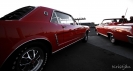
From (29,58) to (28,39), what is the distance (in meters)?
0.47

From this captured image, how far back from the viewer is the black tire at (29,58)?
1.42 meters

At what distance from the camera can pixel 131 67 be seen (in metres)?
2.07

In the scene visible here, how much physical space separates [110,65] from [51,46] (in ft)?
5.09

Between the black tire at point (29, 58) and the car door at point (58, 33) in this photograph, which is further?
the car door at point (58, 33)

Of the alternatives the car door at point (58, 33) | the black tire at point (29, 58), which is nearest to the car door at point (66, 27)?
the car door at point (58, 33)

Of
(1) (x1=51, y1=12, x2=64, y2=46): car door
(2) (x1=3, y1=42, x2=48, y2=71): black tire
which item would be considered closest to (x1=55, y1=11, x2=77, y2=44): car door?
(1) (x1=51, y1=12, x2=64, y2=46): car door

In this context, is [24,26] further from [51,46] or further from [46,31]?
[51,46]

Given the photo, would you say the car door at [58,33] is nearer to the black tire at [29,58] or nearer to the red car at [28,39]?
the red car at [28,39]

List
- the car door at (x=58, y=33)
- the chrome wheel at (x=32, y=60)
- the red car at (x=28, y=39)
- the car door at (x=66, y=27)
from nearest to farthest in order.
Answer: the red car at (x=28, y=39)
the chrome wheel at (x=32, y=60)
the car door at (x=58, y=33)
the car door at (x=66, y=27)

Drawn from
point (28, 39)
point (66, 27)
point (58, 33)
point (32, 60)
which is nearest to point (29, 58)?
point (32, 60)

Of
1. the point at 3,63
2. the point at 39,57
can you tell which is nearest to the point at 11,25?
the point at 3,63

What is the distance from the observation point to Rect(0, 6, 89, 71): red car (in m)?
1.33

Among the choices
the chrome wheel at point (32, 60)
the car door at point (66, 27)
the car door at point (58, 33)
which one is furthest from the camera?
the car door at point (66, 27)

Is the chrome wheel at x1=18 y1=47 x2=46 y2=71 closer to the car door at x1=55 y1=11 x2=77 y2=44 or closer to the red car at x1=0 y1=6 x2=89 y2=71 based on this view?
the red car at x1=0 y1=6 x2=89 y2=71
